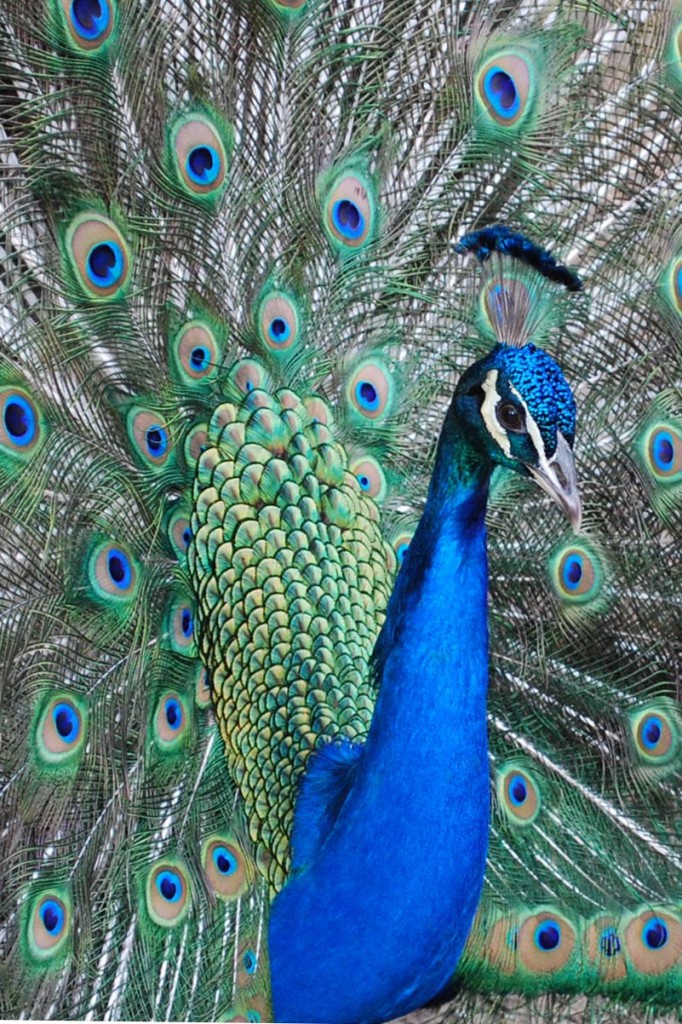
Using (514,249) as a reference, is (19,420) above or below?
below

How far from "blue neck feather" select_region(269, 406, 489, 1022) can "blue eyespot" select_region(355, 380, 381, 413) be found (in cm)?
32

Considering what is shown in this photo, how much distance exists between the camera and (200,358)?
1764 millimetres

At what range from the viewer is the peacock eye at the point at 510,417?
4.65ft

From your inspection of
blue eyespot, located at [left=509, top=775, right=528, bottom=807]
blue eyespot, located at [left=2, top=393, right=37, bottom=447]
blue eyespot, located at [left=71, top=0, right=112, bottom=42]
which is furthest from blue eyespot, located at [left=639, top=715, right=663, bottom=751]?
blue eyespot, located at [left=71, top=0, right=112, bottom=42]

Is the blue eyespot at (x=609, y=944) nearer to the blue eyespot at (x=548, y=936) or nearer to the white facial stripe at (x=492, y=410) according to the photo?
the blue eyespot at (x=548, y=936)

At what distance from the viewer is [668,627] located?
6.22ft

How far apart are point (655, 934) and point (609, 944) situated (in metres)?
0.08

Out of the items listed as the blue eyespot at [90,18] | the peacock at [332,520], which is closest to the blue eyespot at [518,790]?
the peacock at [332,520]

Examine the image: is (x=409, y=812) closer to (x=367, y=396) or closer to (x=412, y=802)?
(x=412, y=802)

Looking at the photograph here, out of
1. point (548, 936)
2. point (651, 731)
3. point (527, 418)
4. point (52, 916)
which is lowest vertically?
point (52, 916)

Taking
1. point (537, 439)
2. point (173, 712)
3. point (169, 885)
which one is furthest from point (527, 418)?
point (169, 885)

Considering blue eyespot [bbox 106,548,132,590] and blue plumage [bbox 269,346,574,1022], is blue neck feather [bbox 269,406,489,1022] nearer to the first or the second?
blue plumage [bbox 269,346,574,1022]

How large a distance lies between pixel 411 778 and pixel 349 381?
60 centimetres

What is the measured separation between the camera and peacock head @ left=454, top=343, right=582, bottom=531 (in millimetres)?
1373
